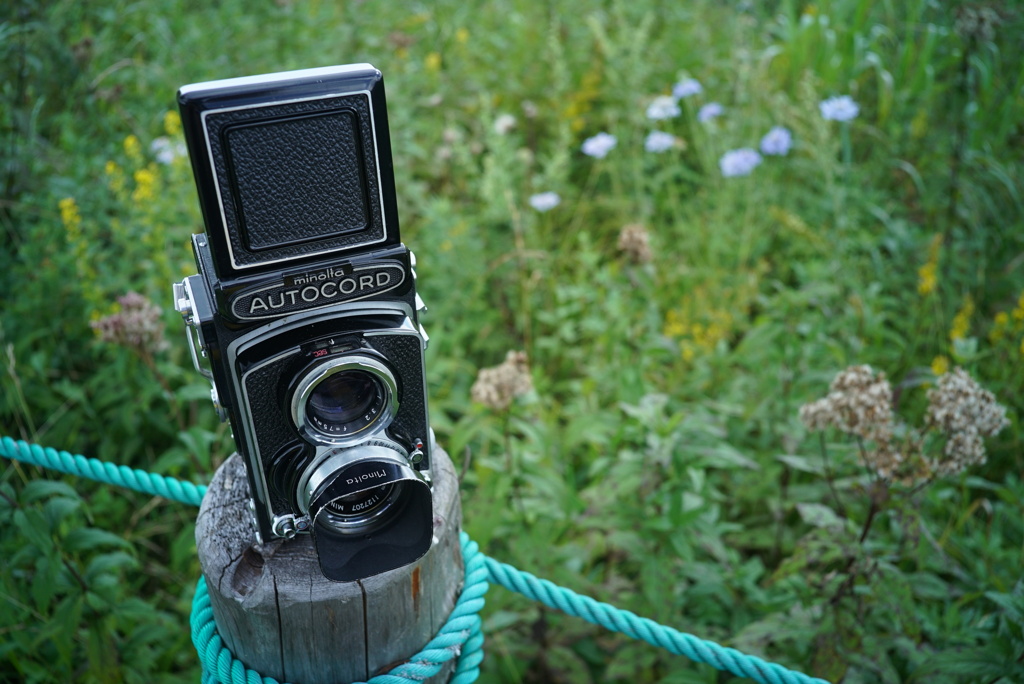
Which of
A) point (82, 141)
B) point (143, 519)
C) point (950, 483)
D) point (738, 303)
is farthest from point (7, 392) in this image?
Answer: point (950, 483)

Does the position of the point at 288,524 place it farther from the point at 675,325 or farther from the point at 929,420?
the point at 675,325

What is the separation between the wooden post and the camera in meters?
1.29

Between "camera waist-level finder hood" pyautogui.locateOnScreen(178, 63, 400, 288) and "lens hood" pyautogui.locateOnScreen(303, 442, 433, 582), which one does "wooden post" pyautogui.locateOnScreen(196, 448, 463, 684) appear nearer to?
"lens hood" pyautogui.locateOnScreen(303, 442, 433, 582)

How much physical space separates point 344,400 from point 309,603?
35 cm

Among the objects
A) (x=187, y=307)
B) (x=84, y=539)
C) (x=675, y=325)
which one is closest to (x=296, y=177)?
(x=187, y=307)

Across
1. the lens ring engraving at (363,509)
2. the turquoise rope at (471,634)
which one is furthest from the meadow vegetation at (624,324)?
the lens ring engraving at (363,509)

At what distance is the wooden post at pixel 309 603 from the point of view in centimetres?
129

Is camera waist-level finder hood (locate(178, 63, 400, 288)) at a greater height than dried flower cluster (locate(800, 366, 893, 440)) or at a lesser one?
greater

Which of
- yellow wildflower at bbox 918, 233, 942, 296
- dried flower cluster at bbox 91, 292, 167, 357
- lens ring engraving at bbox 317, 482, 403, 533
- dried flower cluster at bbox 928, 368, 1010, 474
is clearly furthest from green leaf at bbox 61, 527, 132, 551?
yellow wildflower at bbox 918, 233, 942, 296

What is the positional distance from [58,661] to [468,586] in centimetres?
127

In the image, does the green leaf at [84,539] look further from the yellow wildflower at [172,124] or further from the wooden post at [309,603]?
the yellow wildflower at [172,124]

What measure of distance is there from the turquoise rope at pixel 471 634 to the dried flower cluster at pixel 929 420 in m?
0.68

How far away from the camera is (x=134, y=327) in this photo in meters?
2.18

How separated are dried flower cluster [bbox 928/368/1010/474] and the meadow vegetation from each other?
11mm
